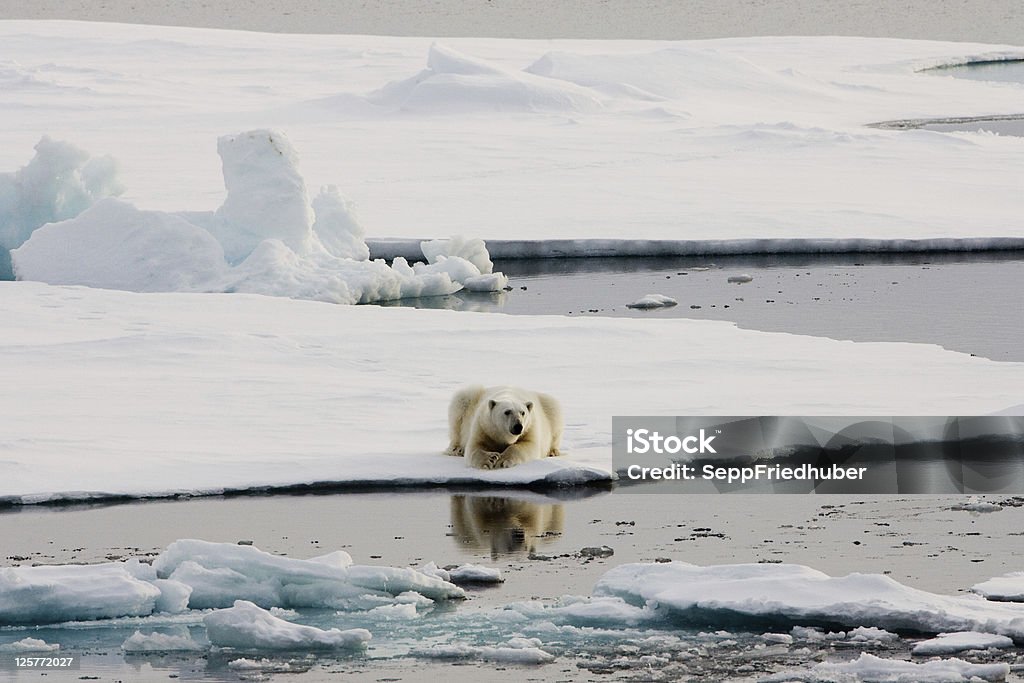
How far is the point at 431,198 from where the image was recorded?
1914cm

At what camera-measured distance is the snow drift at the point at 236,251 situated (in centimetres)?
1388

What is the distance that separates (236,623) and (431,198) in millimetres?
13809

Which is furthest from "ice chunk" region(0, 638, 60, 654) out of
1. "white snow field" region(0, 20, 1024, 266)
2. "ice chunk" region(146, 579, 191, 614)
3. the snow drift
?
"white snow field" region(0, 20, 1024, 266)

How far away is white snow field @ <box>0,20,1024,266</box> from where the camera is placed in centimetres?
1777

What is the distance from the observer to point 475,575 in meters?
6.30

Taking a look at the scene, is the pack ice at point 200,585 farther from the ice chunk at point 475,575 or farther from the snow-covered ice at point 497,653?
the snow-covered ice at point 497,653

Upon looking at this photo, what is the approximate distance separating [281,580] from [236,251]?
8.83m

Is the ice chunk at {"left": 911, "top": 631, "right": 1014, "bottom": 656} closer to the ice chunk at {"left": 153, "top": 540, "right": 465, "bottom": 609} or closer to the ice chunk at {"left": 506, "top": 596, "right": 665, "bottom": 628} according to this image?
the ice chunk at {"left": 506, "top": 596, "right": 665, "bottom": 628}

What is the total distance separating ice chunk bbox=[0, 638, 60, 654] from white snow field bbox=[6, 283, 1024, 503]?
6.48 feet

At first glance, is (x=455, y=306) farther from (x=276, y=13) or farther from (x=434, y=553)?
(x=276, y=13)

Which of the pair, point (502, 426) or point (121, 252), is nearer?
point (502, 426)

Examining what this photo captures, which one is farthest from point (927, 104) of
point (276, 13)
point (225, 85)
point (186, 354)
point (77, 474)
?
point (276, 13)

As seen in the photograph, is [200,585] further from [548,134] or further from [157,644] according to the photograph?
[548,134]

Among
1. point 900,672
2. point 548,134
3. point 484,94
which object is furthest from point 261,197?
point 484,94
